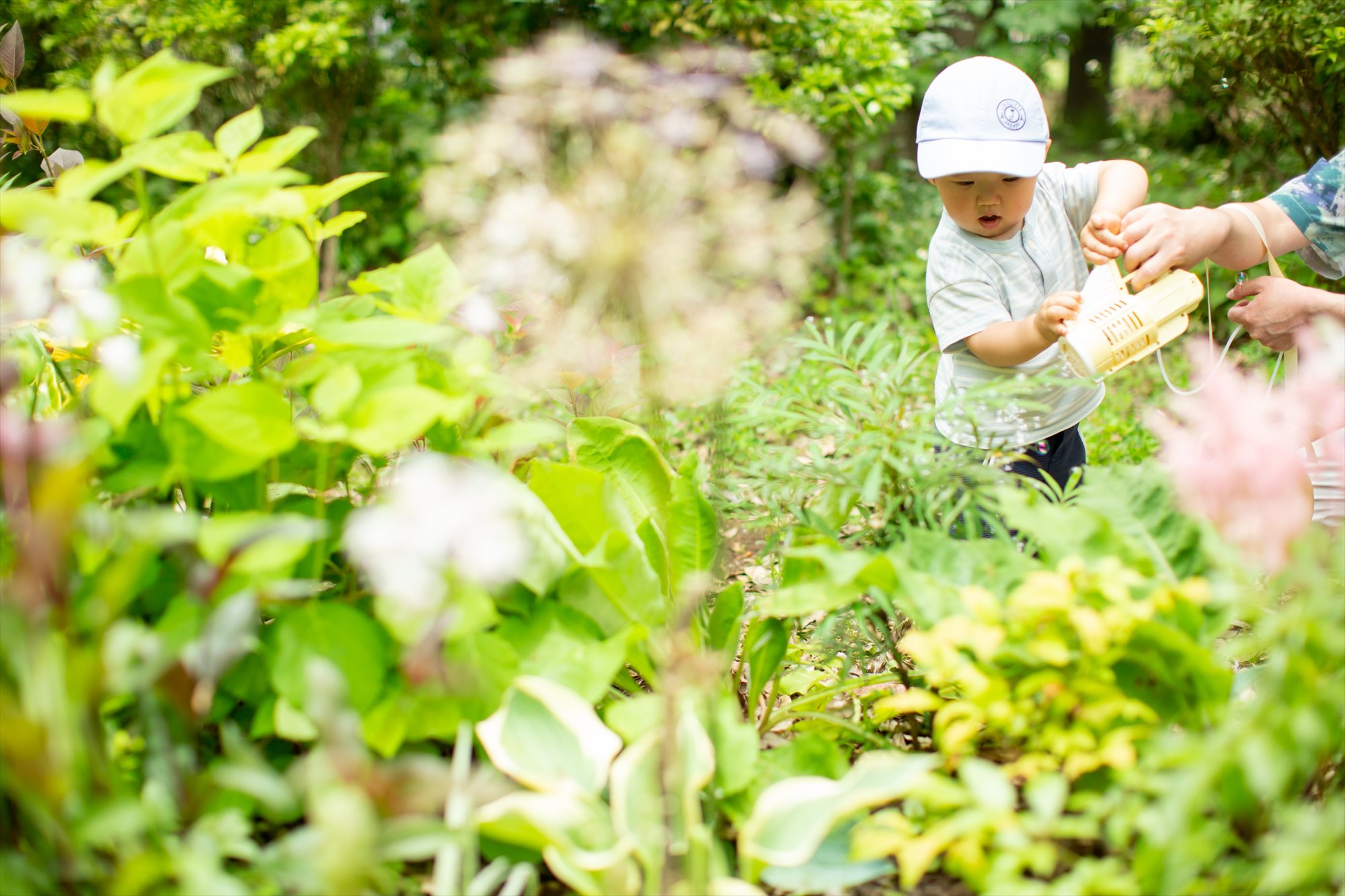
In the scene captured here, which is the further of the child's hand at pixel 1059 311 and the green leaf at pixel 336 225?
the child's hand at pixel 1059 311

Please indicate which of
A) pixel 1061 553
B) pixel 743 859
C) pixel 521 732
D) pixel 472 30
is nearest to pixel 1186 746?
pixel 1061 553

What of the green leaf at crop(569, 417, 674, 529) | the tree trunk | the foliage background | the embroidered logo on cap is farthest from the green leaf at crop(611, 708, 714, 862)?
the tree trunk

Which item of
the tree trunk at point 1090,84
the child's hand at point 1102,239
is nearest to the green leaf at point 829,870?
the child's hand at point 1102,239

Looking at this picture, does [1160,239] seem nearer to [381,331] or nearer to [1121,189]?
[1121,189]

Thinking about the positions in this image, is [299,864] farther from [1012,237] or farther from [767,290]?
[1012,237]

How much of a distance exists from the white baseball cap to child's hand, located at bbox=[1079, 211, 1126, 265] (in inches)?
6.4

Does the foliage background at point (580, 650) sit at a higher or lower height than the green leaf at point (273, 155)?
lower

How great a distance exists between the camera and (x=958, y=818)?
95 cm

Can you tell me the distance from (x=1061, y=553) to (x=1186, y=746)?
348mm

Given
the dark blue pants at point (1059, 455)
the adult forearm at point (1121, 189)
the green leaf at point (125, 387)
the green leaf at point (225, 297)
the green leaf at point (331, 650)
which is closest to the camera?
the green leaf at point (125, 387)

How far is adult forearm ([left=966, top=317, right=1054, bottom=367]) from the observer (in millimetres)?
1846

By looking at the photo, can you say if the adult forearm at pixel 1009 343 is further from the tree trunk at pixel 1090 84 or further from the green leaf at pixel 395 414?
the tree trunk at pixel 1090 84

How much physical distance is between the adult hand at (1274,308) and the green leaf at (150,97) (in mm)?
1894

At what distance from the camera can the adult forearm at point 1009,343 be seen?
6.06 ft
